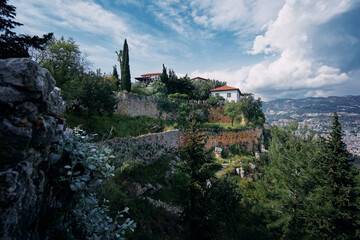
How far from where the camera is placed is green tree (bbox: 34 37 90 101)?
11.1 metres

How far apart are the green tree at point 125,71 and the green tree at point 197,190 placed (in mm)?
21968

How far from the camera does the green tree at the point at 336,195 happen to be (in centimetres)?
811

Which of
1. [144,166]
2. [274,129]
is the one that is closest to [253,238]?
[274,129]

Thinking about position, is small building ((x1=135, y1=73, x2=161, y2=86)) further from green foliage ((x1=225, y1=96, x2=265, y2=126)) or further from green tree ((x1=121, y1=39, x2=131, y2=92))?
green foliage ((x1=225, y1=96, x2=265, y2=126))

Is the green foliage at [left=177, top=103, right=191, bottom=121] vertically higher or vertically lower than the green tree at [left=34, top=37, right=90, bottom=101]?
lower

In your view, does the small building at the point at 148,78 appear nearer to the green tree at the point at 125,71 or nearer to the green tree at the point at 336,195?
the green tree at the point at 125,71

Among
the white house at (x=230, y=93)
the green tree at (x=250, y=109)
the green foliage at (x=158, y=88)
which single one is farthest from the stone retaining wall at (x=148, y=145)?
the white house at (x=230, y=93)

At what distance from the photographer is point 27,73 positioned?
1878 millimetres

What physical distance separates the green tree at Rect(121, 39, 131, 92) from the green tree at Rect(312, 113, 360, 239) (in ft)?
88.2

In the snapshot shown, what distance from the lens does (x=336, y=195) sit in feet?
27.9

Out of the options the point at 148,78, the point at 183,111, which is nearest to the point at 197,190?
the point at 183,111

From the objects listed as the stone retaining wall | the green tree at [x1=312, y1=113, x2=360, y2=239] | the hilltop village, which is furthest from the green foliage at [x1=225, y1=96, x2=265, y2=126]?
the green tree at [x1=312, y1=113, x2=360, y2=239]

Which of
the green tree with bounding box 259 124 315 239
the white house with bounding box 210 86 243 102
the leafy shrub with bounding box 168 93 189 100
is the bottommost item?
the green tree with bounding box 259 124 315 239

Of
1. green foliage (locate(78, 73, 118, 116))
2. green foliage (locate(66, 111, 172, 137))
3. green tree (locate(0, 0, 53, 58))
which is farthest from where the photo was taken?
green foliage (locate(66, 111, 172, 137))
